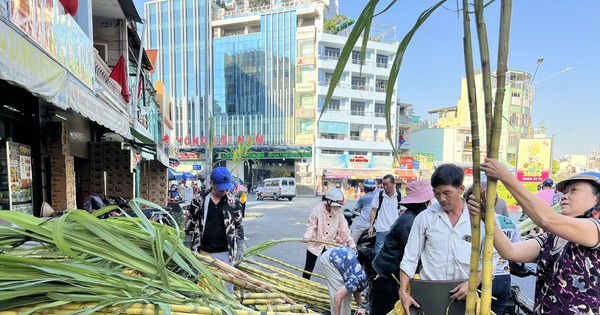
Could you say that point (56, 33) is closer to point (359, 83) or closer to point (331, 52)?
point (359, 83)

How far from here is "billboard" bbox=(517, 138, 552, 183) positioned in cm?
1905

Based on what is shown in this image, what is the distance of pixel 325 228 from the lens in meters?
3.75

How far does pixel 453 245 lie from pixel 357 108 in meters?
34.2

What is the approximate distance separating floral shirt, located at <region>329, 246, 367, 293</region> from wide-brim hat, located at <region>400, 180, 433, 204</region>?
0.60m

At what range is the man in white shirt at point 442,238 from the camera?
177 cm

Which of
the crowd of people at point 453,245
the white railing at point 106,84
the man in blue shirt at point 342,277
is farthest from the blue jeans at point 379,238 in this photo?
the white railing at point 106,84

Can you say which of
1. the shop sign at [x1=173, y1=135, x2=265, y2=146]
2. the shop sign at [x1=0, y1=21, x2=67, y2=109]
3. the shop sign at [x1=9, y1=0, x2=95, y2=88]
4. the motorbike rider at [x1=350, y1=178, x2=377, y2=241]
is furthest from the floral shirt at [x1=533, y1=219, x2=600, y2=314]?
the shop sign at [x1=173, y1=135, x2=265, y2=146]

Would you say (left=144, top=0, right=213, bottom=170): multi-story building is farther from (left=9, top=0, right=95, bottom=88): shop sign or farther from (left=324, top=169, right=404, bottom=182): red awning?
(left=9, top=0, right=95, bottom=88): shop sign

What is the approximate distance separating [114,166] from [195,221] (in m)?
5.12

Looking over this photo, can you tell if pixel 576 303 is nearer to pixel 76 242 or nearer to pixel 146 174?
pixel 76 242

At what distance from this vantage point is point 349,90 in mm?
33844

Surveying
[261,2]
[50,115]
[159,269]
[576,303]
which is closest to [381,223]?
[576,303]

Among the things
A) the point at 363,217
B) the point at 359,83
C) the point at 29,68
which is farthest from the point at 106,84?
the point at 359,83

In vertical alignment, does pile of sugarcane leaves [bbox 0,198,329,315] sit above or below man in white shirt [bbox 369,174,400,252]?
above
